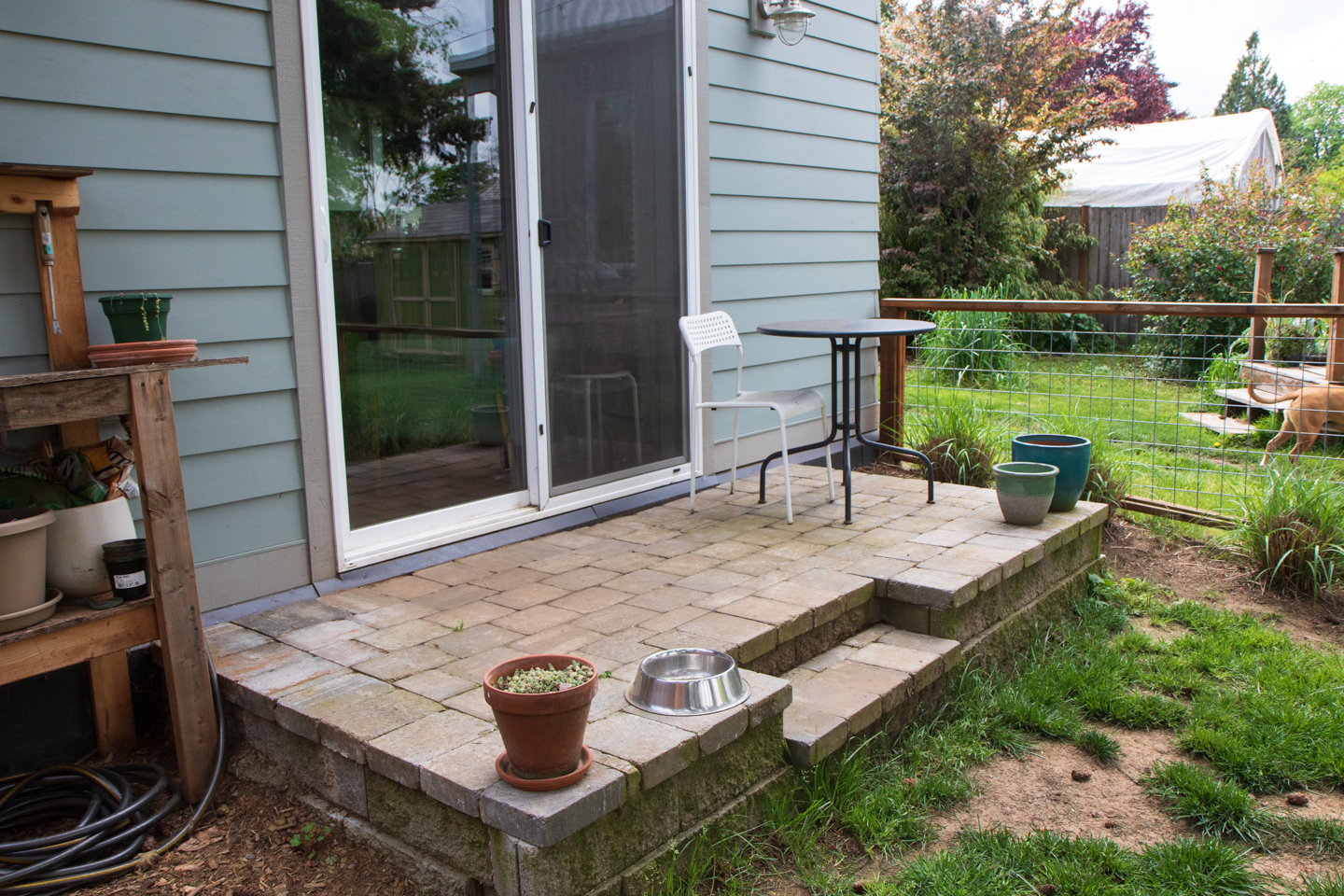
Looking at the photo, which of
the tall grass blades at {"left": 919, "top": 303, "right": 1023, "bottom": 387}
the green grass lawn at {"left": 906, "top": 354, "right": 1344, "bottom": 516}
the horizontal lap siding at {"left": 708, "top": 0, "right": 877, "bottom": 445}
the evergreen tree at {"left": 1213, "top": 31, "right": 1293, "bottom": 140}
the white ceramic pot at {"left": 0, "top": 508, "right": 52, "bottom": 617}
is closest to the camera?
the white ceramic pot at {"left": 0, "top": 508, "right": 52, "bottom": 617}

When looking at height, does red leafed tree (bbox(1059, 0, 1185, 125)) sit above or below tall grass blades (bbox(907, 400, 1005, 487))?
above

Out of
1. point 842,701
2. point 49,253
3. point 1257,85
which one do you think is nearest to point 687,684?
point 842,701

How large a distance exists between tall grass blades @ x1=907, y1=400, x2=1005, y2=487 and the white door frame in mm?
1619

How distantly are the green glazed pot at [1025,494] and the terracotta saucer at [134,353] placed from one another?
271 centimetres

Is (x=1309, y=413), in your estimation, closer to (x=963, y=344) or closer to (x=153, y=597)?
(x=963, y=344)

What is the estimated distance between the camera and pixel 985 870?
6.66ft

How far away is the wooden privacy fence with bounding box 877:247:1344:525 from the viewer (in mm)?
4125

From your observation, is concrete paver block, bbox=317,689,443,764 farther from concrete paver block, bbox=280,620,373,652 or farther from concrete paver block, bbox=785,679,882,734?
concrete paver block, bbox=785,679,882,734

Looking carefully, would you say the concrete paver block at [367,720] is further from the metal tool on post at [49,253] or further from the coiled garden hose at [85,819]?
the metal tool on post at [49,253]

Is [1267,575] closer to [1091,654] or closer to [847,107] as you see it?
[1091,654]

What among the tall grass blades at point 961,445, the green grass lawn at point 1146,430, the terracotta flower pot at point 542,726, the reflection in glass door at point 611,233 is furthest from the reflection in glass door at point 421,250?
the green grass lawn at point 1146,430

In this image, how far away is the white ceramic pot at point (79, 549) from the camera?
2.20 m

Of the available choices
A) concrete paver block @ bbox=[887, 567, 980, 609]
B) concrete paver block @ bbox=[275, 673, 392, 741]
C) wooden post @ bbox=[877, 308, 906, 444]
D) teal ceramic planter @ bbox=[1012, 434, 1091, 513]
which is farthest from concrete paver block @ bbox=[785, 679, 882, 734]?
wooden post @ bbox=[877, 308, 906, 444]

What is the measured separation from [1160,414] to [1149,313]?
10.5 ft
